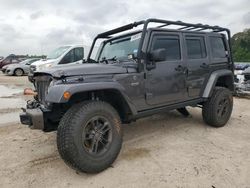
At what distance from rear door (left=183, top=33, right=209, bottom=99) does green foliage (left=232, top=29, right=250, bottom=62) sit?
57.9 feet

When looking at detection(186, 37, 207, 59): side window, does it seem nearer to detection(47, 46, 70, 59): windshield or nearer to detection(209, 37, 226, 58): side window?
detection(209, 37, 226, 58): side window

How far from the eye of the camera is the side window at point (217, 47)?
17.0 ft

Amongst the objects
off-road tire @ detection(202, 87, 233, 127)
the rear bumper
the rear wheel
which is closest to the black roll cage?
off-road tire @ detection(202, 87, 233, 127)

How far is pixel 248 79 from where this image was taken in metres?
8.38

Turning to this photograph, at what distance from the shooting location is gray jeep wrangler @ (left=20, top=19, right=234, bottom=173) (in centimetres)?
312

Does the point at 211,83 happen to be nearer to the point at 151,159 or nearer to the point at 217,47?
the point at 217,47

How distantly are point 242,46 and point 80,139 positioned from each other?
85.5 ft

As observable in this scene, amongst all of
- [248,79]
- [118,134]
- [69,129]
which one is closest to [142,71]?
[118,134]

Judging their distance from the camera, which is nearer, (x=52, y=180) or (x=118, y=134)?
(x=52, y=180)

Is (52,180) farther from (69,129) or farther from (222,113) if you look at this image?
(222,113)

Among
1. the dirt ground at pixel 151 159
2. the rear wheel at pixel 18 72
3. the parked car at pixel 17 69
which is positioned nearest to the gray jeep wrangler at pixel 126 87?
the dirt ground at pixel 151 159

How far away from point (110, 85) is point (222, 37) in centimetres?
330

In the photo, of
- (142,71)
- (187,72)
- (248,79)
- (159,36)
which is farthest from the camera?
(248,79)

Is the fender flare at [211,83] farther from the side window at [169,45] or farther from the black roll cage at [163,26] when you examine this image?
the side window at [169,45]
